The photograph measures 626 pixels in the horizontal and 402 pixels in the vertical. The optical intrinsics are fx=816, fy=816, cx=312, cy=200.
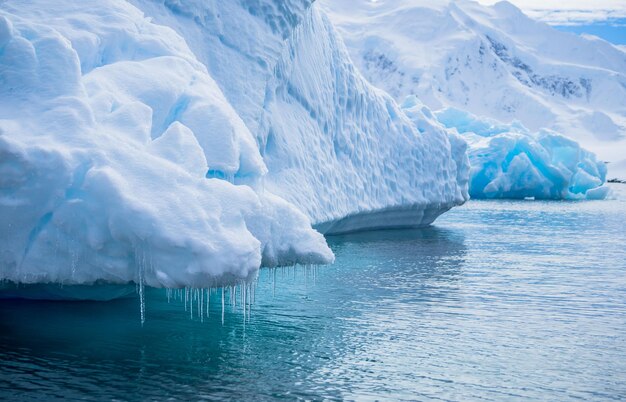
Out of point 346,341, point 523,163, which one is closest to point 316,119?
point 346,341

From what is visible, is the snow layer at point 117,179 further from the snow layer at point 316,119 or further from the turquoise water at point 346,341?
the snow layer at point 316,119

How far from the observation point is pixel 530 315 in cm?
945

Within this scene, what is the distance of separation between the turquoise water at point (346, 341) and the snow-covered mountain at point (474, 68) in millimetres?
114724

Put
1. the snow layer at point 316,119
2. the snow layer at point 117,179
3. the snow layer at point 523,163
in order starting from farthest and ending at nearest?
the snow layer at point 523,163, the snow layer at point 316,119, the snow layer at point 117,179

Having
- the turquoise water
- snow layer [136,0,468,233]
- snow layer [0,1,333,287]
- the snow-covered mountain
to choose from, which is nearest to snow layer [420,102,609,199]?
snow layer [136,0,468,233]

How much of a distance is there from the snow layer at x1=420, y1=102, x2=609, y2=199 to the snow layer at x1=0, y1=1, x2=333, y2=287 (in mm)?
26464

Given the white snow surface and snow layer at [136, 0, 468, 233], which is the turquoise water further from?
snow layer at [136, 0, 468, 233]

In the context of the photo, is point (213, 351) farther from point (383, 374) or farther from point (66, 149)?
point (66, 149)

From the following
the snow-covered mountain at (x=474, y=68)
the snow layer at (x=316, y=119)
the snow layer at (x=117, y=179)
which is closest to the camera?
the snow layer at (x=117, y=179)

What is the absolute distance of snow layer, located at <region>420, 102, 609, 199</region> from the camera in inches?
1328

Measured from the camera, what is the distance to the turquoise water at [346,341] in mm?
6309

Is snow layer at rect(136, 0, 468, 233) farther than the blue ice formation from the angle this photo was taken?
No

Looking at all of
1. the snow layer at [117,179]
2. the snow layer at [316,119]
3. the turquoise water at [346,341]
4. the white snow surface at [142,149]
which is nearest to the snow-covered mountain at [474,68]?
the snow layer at [316,119]

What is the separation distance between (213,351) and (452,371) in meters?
2.10
